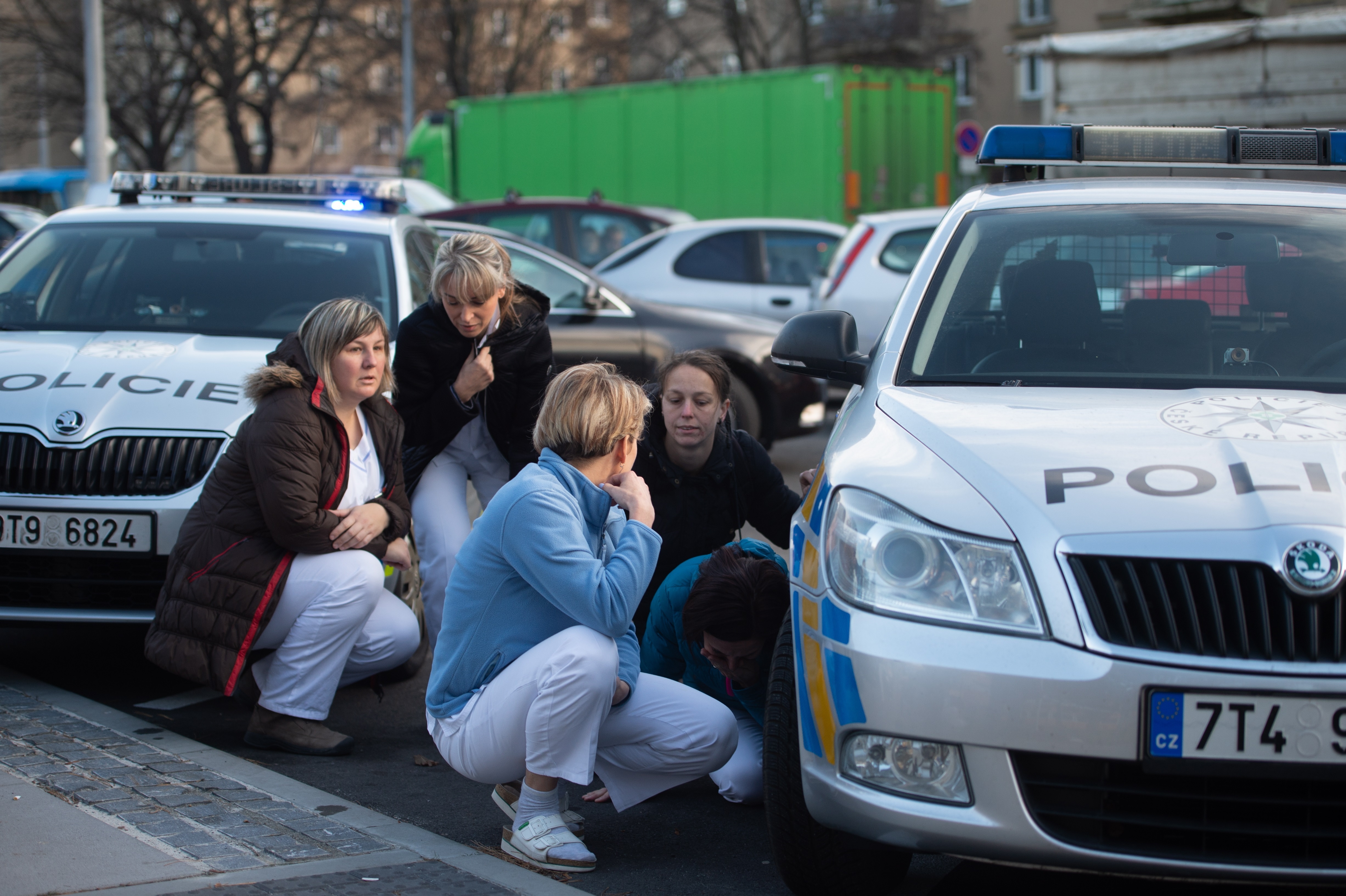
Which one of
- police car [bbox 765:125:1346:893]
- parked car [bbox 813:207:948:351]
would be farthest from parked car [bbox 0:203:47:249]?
police car [bbox 765:125:1346:893]

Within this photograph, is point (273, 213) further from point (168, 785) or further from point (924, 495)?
point (924, 495)

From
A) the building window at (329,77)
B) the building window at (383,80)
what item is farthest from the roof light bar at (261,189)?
the building window at (383,80)

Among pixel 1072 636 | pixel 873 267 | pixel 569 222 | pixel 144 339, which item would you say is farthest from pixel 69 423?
pixel 569 222

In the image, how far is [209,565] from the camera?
14.2 ft

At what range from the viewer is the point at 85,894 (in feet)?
9.82

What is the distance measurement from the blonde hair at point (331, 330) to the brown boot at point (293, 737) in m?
0.99

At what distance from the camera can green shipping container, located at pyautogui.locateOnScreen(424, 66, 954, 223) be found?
60.3 ft

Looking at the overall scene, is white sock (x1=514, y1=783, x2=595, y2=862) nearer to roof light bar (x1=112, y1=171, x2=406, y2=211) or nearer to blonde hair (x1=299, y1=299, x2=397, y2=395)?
blonde hair (x1=299, y1=299, x2=397, y2=395)

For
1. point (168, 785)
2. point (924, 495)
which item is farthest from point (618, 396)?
point (168, 785)

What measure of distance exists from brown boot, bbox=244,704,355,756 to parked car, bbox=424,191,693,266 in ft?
30.3

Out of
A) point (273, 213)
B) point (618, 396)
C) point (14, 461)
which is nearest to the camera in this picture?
point (618, 396)

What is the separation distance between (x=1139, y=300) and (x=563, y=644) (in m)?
1.71

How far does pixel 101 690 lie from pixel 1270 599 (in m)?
3.85

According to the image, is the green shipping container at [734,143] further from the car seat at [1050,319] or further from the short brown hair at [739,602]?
the short brown hair at [739,602]
